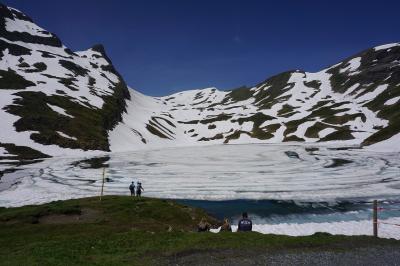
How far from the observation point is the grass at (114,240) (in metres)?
17.4

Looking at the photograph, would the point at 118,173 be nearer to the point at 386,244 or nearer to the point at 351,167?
the point at 351,167

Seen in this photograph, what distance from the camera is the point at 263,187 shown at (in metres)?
49.0

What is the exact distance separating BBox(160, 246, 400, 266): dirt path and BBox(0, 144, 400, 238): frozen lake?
10.9 metres

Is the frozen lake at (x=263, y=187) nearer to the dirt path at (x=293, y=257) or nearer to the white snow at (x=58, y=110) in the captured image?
the dirt path at (x=293, y=257)

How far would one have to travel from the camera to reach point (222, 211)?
37719 millimetres

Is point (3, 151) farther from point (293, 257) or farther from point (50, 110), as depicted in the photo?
point (293, 257)

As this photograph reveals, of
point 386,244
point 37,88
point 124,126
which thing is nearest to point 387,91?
point 124,126

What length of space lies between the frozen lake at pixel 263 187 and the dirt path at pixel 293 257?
10.9 m

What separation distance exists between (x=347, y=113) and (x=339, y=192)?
136685 mm

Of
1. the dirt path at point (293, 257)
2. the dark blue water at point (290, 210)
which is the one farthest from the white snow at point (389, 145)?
the dirt path at point (293, 257)

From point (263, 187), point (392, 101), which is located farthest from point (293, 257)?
point (392, 101)

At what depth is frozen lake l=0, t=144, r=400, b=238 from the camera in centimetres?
3338

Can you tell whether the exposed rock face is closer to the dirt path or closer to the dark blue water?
the dark blue water

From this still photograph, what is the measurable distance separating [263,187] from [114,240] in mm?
30805
